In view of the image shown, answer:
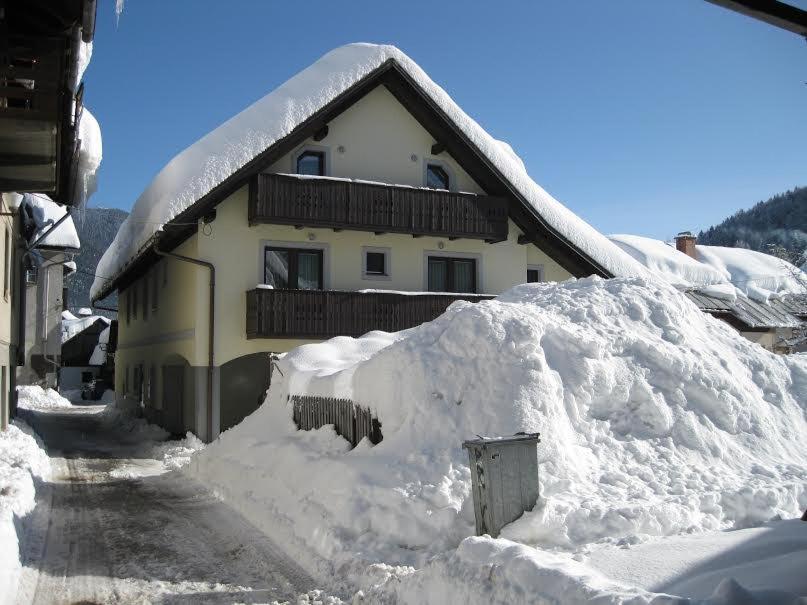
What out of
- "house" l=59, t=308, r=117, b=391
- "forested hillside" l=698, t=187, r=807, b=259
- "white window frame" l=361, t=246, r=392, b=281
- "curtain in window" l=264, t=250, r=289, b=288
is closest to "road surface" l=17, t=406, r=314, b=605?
"curtain in window" l=264, t=250, r=289, b=288

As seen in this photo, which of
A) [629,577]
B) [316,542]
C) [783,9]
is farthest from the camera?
[316,542]

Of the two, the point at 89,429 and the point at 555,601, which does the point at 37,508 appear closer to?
the point at 555,601

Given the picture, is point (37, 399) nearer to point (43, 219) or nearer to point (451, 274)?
point (43, 219)

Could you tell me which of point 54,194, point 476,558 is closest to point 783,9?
point 476,558

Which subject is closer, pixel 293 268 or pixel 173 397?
pixel 293 268

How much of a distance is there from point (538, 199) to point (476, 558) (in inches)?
647

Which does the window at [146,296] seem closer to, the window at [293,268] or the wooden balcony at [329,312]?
the window at [293,268]

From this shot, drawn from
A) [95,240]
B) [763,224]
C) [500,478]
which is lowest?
[500,478]

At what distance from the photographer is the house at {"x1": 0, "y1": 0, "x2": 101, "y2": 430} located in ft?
24.5

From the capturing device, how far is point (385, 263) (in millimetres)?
19328

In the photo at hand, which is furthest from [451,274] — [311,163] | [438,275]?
[311,163]

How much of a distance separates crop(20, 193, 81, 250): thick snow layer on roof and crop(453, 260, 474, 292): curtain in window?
10.1 m

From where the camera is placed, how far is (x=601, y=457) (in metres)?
8.11

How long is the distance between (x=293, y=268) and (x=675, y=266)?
19.8 m
